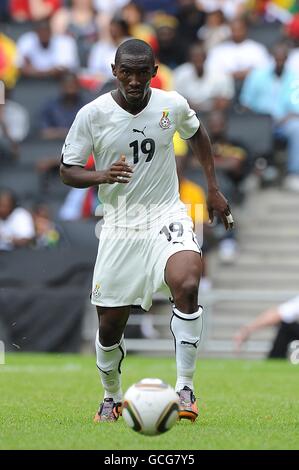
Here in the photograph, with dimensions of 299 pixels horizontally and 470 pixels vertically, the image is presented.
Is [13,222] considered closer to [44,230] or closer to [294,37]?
[44,230]

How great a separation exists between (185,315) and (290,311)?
328 inches

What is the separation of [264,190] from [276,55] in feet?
7.76

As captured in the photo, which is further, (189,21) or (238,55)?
(189,21)

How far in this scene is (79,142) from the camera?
28.5 feet

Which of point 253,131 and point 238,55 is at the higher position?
point 238,55

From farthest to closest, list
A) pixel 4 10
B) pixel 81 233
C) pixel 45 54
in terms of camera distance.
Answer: pixel 4 10
pixel 45 54
pixel 81 233

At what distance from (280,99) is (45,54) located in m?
4.72

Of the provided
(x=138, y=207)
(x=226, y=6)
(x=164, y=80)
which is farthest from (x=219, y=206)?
(x=226, y=6)

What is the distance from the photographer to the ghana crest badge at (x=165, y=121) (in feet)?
28.8

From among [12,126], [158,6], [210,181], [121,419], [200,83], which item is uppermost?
[210,181]

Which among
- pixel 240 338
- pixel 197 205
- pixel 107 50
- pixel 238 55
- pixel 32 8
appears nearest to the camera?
pixel 240 338

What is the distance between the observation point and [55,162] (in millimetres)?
20250

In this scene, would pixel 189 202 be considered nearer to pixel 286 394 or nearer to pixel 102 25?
pixel 102 25

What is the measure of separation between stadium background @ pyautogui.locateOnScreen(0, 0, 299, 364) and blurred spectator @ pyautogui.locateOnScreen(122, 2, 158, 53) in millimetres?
24
